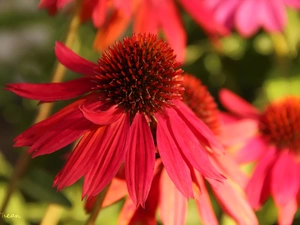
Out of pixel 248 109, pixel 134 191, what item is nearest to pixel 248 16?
pixel 248 109

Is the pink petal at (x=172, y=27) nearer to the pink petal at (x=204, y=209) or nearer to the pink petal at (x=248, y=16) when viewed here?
the pink petal at (x=248, y=16)

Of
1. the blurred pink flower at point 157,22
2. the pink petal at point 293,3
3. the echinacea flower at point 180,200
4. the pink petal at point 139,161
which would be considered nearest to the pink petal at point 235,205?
the echinacea flower at point 180,200

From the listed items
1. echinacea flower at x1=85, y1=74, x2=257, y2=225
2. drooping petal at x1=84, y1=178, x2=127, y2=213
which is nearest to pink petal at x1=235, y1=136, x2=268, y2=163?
echinacea flower at x1=85, y1=74, x2=257, y2=225

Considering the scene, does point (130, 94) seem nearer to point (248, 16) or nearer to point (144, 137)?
point (144, 137)

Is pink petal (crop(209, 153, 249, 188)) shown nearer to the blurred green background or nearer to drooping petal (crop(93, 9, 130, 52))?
drooping petal (crop(93, 9, 130, 52))

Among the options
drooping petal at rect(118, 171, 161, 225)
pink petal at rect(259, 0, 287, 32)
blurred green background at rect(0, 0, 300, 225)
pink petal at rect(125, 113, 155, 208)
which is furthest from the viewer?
blurred green background at rect(0, 0, 300, 225)

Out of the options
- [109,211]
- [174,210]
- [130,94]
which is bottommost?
[109,211]
